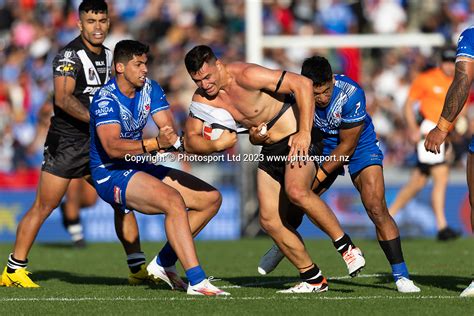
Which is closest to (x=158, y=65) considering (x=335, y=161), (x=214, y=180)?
(x=214, y=180)

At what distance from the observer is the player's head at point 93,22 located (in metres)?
10.3

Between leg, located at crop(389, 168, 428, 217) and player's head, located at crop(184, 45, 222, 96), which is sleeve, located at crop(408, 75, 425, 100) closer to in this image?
leg, located at crop(389, 168, 428, 217)

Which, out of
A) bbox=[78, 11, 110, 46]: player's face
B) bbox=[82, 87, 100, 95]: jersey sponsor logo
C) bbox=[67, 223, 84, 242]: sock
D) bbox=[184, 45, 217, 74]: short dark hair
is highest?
bbox=[78, 11, 110, 46]: player's face

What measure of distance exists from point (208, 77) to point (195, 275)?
5.65 feet

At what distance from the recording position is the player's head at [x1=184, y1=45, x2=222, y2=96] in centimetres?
873

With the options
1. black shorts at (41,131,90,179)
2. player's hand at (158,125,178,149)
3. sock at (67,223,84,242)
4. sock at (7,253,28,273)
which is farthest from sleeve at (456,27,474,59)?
sock at (67,223,84,242)

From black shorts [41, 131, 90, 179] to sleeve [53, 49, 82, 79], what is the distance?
69 centimetres

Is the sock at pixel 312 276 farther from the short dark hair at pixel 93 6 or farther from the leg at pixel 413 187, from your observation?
the leg at pixel 413 187

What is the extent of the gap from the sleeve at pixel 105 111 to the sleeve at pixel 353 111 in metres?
2.08

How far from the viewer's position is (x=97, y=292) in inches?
369

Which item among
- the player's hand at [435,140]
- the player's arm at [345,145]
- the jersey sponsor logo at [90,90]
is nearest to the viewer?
the player's hand at [435,140]

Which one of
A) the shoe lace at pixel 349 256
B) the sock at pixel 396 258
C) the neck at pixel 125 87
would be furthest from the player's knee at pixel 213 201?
the sock at pixel 396 258

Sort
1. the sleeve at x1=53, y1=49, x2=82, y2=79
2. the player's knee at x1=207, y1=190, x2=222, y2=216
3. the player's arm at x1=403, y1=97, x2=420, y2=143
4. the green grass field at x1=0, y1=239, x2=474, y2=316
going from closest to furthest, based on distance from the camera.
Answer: the green grass field at x1=0, y1=239, x2=474, y2=316
the player's knee at x1=207, y1=190, x2=222, y2=216
the sleeve at x1=53, y1=49, x2=82, y2=79
the player's arm at x1=403, y1=97, x2=420, y2=143

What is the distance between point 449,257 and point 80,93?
17.5 ft
